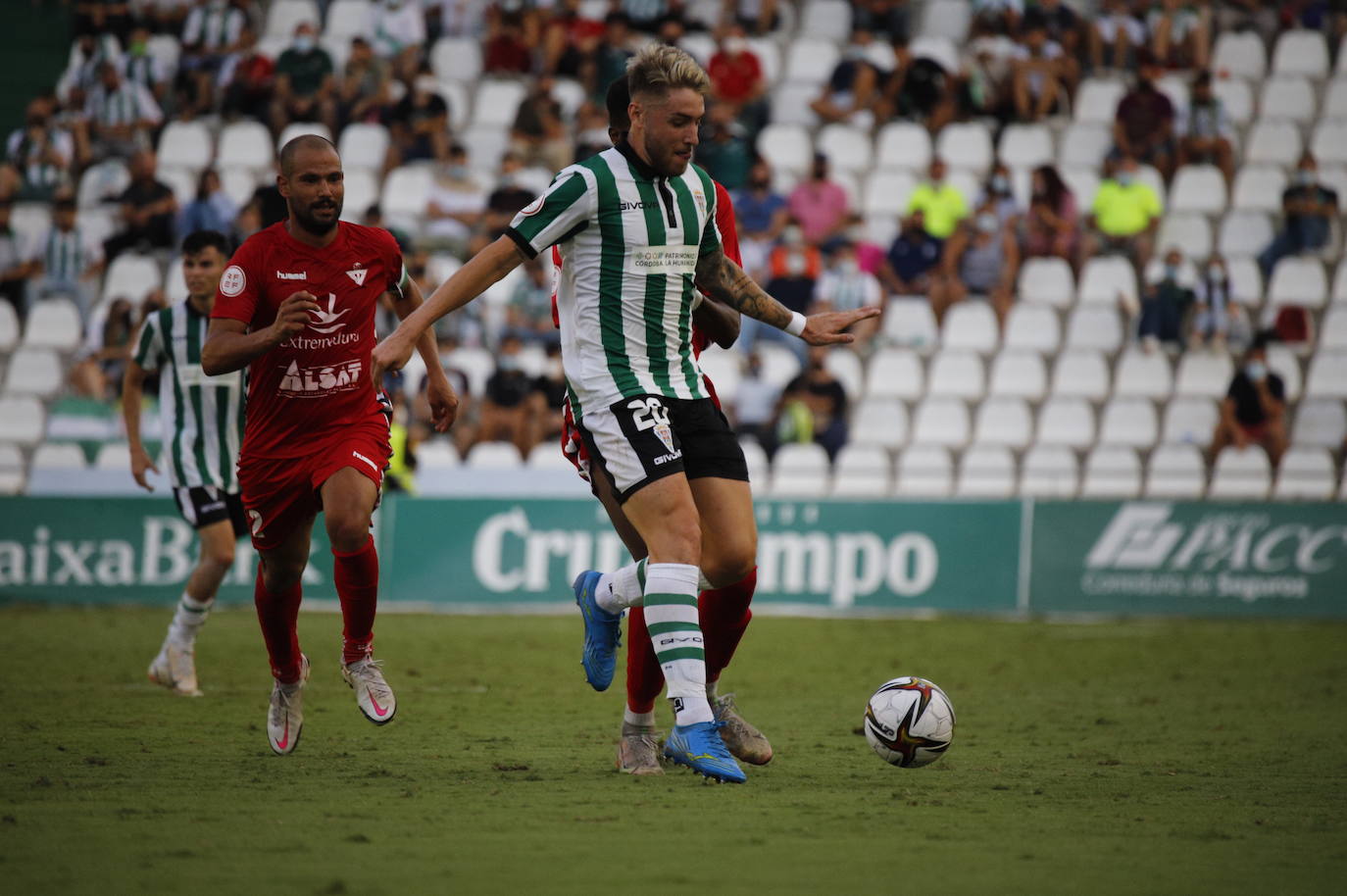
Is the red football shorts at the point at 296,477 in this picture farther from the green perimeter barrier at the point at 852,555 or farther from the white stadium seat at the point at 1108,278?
the white stadium seat at the point at 1108,278

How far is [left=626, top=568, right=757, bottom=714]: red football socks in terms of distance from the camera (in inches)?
263

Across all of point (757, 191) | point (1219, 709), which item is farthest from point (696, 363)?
point (757, 191)

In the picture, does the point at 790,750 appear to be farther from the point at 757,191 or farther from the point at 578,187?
the point at 757,191

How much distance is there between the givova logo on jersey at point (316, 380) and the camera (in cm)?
715

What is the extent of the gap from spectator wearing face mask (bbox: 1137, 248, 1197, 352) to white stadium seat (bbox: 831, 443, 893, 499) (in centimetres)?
346

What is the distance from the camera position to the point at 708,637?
6930mm

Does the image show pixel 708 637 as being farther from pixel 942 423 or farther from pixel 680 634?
pixel 942 423

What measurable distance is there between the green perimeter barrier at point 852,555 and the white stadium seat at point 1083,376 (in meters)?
2.49

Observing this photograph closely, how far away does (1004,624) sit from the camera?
15656 millimetres

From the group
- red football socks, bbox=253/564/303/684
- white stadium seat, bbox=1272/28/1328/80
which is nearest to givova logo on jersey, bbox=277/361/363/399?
red football socks, bbox=253/564/303/684

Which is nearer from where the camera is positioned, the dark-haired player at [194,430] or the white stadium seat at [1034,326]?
the dark-haired player at [194,430]

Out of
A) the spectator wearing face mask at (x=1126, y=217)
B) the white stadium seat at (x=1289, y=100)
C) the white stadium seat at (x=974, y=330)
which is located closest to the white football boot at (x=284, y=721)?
the white stadium seat at (x=974, y=330)

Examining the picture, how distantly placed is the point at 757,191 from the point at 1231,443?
5.81 m

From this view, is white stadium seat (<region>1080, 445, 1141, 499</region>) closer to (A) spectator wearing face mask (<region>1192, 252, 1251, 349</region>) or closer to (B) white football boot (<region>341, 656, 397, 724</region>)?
(A) spectator wearing face mask (<region>1192, 252, 1251, 349</region>)
